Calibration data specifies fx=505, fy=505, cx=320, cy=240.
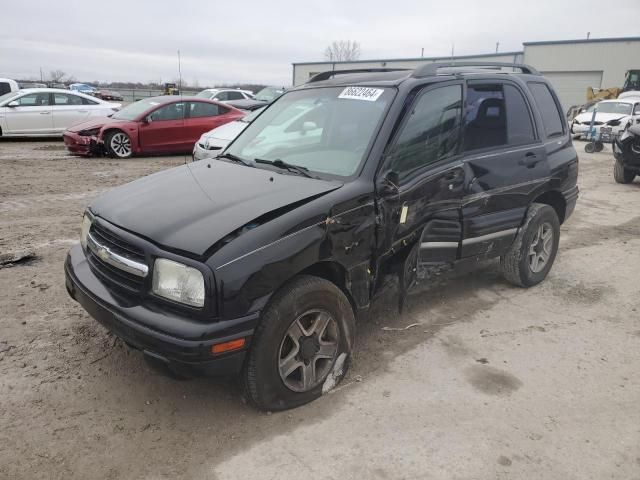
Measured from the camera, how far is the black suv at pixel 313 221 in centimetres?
254

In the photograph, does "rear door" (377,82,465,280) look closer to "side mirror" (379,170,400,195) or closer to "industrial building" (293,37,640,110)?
"side mirror" (379,170,400,195)

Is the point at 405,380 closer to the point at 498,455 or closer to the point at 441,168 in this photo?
the point at 498,455

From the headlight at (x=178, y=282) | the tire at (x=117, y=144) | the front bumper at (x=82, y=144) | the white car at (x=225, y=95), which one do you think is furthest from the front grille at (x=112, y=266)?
the white car at (x=225, y=95)

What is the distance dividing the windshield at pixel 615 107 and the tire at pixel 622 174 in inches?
413

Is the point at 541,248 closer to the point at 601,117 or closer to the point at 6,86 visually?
the point at 6,86

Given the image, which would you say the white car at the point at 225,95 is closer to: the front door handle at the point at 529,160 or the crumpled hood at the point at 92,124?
the crumpled hood at the point at 92,124

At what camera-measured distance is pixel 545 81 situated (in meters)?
4.88

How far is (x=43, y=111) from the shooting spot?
14.2 meters

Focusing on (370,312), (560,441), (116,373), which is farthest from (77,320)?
(560,441)

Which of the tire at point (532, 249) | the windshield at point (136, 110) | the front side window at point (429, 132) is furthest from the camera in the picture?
the windshield at point (136, 110)

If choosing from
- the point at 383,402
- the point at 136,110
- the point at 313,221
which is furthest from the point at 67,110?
the point at 383,402

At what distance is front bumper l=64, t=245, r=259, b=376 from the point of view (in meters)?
2.45

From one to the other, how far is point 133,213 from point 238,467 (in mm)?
1510

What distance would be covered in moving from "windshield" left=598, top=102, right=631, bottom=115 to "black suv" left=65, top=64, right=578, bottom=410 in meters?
18.2
